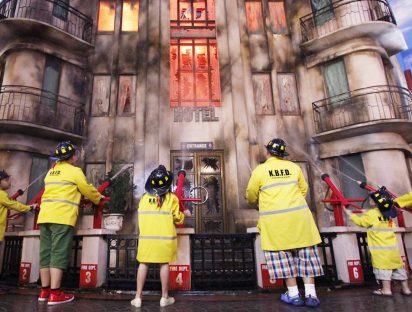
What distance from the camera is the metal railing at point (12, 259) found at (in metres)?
6.36

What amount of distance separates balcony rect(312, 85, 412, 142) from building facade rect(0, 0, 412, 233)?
0.15 feet

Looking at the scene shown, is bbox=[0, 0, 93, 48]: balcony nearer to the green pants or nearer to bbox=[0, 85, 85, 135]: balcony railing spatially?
bbox=[0, 85, 85, 135]: balcony railing

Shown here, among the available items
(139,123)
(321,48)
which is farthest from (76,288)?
(321,48)

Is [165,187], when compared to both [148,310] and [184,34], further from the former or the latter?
[184,34]

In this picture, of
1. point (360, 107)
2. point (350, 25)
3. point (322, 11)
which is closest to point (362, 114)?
point (360, 107)

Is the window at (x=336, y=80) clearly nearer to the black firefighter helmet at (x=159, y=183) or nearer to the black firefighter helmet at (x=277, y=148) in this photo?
the black firefighter helmet at (x=277, y=148)

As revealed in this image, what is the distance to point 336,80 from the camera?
38.6ft

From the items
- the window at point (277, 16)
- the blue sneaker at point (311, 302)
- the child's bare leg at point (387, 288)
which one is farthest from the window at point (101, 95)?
the child's bare leg at point (387, 288)

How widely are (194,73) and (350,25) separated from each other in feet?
22.0

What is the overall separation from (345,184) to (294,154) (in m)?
2.30

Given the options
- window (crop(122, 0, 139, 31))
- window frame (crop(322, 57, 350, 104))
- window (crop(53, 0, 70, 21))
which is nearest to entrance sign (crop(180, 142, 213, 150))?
window frame (crop(322, 57, 350, 104))

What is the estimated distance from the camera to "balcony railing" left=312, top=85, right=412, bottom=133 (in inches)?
420

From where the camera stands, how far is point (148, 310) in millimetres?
3713

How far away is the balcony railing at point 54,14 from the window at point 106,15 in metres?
0.53
